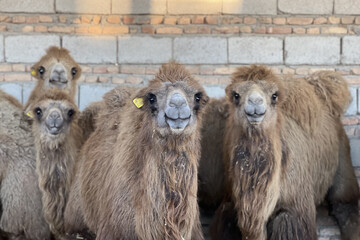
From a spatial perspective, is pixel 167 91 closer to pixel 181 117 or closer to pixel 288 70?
pixel 181 117

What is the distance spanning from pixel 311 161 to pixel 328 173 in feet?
1.59

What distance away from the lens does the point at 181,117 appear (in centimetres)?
515

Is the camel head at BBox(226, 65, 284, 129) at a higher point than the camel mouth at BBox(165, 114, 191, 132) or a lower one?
higher

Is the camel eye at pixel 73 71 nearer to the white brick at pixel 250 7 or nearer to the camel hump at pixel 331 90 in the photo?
the white brick at pixel 250 7

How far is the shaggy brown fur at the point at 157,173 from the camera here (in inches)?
211

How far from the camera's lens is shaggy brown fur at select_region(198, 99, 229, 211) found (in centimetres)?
790

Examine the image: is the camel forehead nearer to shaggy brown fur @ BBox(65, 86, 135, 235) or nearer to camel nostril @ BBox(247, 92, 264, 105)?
camel nostril @ BBox(247, 92, 264, 105)

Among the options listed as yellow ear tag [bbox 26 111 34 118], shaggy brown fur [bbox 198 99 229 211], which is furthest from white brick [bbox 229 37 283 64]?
yellow ear tag [bbox 26 111 34 118]

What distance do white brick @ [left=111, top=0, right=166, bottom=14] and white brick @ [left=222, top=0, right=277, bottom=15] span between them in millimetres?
826

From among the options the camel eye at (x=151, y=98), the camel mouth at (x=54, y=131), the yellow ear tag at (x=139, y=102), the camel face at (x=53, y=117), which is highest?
the camel eye at (x=151, y=98)

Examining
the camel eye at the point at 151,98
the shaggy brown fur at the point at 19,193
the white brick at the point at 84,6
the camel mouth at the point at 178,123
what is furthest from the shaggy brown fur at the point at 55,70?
the camel mouth at the point at 178,123

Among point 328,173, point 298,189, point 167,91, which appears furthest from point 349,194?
point 167,91

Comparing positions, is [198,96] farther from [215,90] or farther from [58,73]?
[215,90]

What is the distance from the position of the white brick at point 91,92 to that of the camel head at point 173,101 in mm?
3305
